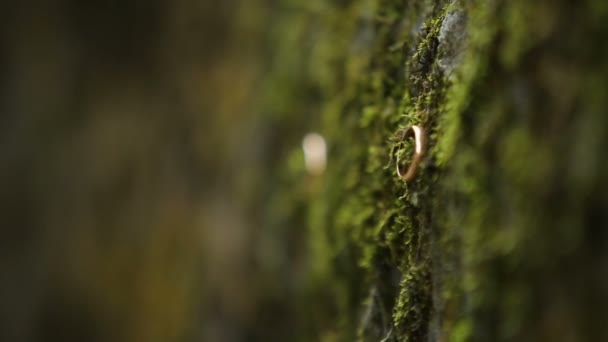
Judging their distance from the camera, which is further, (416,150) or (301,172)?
(301,172)

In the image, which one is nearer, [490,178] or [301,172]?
[490,178]

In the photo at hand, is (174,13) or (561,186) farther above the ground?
(174,13)

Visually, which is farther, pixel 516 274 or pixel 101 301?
pixel 101 301

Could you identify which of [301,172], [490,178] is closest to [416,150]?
[490,178]

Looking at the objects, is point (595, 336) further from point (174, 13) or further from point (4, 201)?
point (4, 201)

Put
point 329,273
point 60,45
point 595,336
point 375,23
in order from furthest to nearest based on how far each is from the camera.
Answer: point 60,45 < point 329,273 < point 375,23 < point 595,336

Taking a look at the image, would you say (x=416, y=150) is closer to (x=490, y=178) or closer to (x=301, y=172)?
(x=490, y=178)

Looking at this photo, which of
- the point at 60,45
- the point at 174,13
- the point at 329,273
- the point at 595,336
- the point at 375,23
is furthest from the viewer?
the point at 60,45

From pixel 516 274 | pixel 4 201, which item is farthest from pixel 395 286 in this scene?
pixel 4 201
